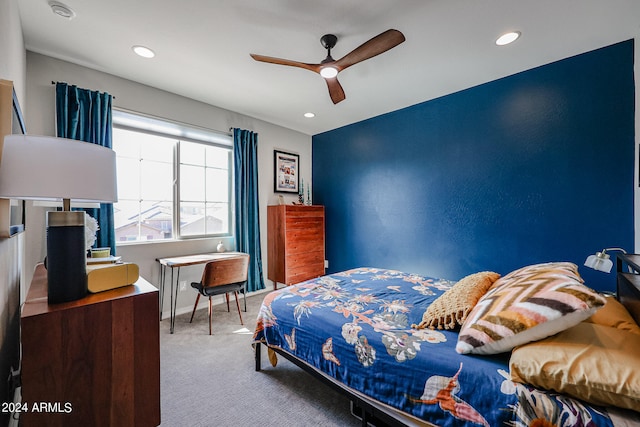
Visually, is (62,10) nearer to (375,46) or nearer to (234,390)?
(375,46)

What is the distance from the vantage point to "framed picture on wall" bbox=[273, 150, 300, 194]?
4.36m

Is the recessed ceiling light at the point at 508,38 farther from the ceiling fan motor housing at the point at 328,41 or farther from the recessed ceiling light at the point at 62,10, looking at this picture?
the recessed ceiling light at the point at 62,10

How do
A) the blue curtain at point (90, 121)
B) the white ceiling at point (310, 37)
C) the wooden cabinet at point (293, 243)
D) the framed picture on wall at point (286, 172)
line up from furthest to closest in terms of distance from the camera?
the framed picture on wall at point (286, 172) < the wooden cabinet at point (293, 243) < the blue curtain at point (90, 121) < the white ceiling at point (310, 37)

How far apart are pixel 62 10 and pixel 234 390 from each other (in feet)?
9.68

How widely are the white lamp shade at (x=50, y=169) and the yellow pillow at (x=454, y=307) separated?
1.70 metres

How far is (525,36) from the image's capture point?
2.18m

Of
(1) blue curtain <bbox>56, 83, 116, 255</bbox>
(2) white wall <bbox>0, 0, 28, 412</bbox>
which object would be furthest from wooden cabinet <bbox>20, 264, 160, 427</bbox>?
(1) blue curtain <bbox>56, 83, 116, 255</bbox>

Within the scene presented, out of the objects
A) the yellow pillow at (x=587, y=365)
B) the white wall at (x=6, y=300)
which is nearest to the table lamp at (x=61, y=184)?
the white wall at (x=6, y=300)

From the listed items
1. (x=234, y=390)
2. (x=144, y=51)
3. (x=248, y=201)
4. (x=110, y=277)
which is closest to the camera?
(x=110, y=277)

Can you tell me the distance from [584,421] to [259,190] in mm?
3871

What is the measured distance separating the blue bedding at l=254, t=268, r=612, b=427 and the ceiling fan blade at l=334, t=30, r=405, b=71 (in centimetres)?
180

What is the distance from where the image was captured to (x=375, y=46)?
6.14ft

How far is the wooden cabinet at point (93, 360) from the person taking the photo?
915mm

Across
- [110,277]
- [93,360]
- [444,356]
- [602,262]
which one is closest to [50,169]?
[110,277]
